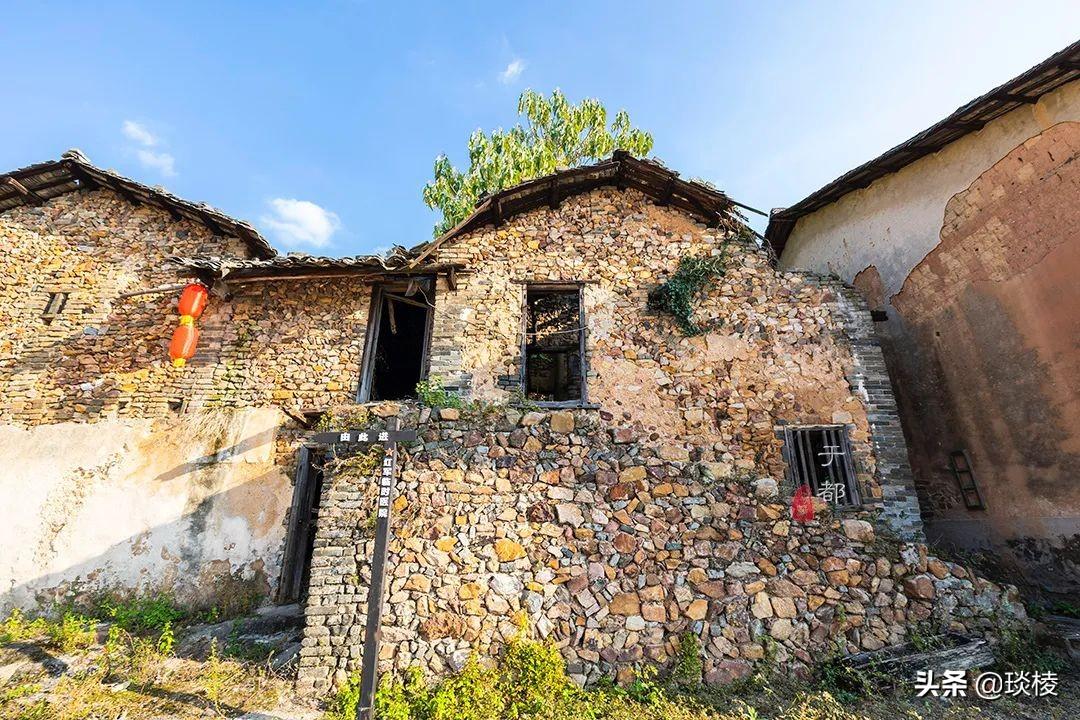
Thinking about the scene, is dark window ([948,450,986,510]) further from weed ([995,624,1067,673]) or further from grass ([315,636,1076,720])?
grass ([315,636,1076,720])

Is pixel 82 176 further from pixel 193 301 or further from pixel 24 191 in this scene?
pixel 193 301

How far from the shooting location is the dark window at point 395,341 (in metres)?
8.60

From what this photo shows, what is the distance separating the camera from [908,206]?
8938 mm

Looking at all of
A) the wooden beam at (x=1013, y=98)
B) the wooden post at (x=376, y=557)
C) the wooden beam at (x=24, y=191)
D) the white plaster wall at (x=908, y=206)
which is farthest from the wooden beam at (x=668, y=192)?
the wooden beam at (x=24, y=191)

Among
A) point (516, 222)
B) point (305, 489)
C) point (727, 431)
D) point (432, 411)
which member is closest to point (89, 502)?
point (305, 489)

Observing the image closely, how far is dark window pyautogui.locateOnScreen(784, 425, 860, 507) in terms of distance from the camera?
6.93 m

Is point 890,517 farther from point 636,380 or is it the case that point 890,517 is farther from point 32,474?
point 32,474

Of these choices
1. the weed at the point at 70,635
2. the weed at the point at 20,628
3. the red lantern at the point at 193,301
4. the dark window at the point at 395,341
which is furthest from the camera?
the dark window at the point at 395,341

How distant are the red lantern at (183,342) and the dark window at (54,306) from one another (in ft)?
9.63

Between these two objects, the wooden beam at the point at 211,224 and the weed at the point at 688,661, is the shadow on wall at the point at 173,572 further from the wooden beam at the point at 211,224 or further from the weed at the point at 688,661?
the wooden beam at the point at 211,224

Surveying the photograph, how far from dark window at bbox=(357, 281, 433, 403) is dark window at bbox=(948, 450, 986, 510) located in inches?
354

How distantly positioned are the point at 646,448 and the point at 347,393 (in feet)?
16.5

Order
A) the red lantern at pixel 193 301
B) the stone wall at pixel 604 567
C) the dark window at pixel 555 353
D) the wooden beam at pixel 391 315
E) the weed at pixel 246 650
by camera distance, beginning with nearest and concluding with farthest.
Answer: the stone wall at pixel 604 567 → the weed at pixel 246 650 → the red lantern at pixel 193 301 → the wooden beam at pixel 391 315 → the dark window at pixel 555 353

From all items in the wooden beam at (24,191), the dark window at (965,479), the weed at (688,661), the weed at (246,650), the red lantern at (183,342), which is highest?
the wooden beam at (24,191)
